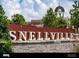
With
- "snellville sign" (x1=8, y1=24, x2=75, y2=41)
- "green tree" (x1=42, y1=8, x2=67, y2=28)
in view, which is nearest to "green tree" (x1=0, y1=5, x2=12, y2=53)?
"snellville sign" (x1=8, y1=24, x2=75, y2=41)

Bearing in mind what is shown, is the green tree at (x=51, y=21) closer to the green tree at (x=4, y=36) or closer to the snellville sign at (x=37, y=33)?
the snellville sign at (x=37, y=33)

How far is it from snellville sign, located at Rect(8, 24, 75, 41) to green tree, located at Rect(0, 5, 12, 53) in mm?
46

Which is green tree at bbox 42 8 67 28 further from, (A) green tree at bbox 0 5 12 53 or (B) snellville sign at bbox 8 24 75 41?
(A) green tree at bbox 0 5 12 53

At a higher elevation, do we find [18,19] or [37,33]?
[18,19]

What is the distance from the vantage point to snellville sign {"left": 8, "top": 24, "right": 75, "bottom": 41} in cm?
340

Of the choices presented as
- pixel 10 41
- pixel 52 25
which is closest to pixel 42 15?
pixel 52 25

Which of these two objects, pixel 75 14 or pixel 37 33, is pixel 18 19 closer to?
pixel 37 33

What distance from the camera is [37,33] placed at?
11.2 ft

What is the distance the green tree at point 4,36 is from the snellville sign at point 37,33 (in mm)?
46

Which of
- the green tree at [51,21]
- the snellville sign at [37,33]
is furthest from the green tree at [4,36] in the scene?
the green tree at [51,21]

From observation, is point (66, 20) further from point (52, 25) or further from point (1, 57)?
point (1, 57)

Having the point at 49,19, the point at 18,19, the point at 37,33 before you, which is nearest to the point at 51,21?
the point at 49,19

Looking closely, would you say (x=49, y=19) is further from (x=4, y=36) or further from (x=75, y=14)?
(x=4, y=36)

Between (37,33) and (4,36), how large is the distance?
265 millimetres
